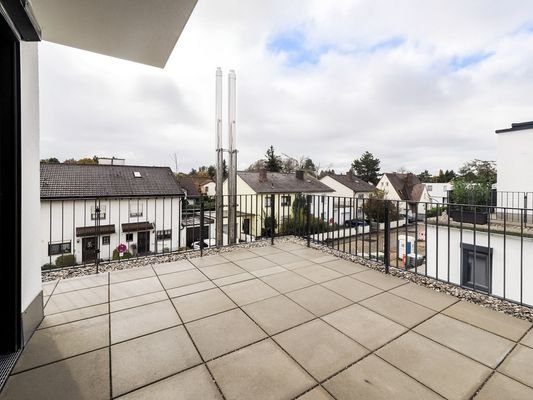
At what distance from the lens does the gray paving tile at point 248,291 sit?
2295 mm

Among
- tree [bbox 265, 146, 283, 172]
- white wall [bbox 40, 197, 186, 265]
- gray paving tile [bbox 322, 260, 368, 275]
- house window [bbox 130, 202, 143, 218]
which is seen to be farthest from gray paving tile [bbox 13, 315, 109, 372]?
tree [bbox 265, 146, 283, 172]

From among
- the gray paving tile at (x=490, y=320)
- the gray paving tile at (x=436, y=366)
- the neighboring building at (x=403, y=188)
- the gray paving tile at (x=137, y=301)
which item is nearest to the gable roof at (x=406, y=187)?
the neighboring building at (x=403, y=188)

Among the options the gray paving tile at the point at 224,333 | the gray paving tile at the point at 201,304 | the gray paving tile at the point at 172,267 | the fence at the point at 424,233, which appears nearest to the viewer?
the gray paving tile at the point at 224,333

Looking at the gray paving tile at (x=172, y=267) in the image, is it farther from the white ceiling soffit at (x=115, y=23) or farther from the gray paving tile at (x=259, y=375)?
the white ceiling soffit at (x=115, y=23)

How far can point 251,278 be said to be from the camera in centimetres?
280

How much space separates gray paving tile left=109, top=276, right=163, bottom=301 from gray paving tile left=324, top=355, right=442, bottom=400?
1.93 metres

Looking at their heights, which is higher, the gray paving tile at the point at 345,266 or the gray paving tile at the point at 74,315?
the gray paving tile at the point at 345,266

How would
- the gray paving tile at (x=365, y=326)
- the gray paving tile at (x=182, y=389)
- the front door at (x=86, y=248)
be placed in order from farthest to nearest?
the front door at (x=86, y=248), the gray paving tile at (x=365, y=326), the gray paving tile at (x=182, y=389)

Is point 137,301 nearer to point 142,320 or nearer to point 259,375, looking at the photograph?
point 142,320

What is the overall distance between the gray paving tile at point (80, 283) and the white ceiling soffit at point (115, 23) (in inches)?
102

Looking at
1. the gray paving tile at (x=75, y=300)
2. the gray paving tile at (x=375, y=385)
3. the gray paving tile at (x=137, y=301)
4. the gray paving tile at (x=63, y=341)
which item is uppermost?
the gray paving tile at (x=75, y=300)

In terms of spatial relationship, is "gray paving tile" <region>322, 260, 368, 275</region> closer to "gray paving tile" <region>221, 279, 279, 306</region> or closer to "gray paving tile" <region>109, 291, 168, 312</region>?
"gray paving tile" <region>221, 279, 279, 306</region>

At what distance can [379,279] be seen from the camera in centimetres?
278

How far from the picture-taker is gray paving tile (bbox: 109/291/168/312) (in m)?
2.15
